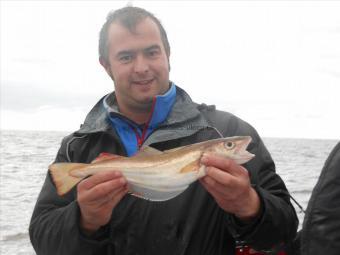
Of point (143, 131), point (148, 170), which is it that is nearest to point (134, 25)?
point (143, 131)

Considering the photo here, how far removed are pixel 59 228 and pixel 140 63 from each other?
1617 millimetres

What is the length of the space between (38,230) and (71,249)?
461mm

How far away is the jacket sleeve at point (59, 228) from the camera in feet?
13.0

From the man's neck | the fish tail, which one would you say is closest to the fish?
the fish tail

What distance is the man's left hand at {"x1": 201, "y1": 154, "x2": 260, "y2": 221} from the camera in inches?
135

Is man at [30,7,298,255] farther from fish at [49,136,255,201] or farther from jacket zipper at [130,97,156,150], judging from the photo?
fish at [49,136,255,201]

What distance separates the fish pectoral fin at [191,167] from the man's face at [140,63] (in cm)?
93

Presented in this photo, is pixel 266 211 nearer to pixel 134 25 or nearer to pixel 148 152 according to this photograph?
pixel 148 152

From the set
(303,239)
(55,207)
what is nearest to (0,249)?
(55,207)

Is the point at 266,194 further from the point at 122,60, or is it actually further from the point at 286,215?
the point at 122,60

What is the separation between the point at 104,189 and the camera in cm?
357

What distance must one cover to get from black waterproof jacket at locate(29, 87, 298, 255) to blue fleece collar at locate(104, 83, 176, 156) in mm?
69

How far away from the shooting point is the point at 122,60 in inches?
173

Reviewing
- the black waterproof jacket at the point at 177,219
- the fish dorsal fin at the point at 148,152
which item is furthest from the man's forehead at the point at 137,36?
the fish dorsal fin at the point at 148,152
